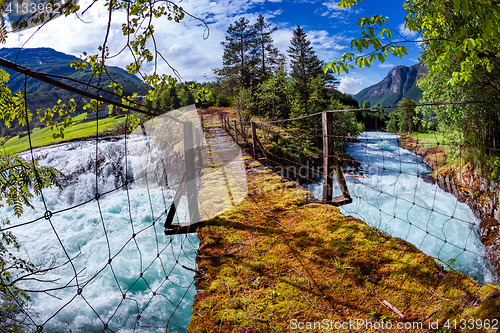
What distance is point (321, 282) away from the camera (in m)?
1.89

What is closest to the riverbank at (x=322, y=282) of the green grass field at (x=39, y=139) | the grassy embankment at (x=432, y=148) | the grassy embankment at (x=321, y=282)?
the grassy embankment at (x=321, y=282)

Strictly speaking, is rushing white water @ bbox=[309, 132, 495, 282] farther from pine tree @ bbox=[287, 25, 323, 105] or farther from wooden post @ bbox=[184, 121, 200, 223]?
pine tree @ bbox=[287, 25, 323, 105]

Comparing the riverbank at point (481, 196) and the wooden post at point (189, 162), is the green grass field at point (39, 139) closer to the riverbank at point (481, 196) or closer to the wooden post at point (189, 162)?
the wooden post at point (189, 162)

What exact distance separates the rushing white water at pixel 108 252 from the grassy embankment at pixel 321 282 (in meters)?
0.40

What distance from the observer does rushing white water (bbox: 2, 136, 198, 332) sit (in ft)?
10.4

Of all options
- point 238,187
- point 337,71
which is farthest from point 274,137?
point 337,71

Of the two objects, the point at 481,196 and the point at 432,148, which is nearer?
the point at 481,196

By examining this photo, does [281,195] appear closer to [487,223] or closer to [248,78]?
[487,223]

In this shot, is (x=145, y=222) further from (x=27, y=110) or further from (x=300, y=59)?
(x=300, y=59)

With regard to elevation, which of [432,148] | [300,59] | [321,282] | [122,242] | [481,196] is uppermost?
[300,59]

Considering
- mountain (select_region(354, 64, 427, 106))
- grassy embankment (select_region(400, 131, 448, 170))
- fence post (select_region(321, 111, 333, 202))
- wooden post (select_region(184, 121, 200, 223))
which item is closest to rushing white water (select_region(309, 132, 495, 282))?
grassy embankment (select_region(400, 131, 448, 170))

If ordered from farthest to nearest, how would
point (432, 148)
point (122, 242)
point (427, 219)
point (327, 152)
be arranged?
point (432, 148) → point (427, 219) → point (122, 242) → point (327, 152)

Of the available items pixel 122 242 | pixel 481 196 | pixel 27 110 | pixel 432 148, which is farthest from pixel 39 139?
pixel 432 148

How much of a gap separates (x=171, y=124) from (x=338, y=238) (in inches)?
487
